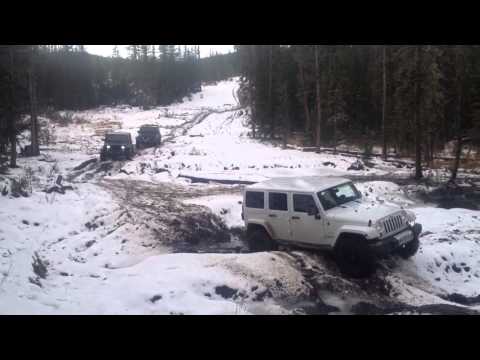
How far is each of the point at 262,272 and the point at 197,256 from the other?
1.79 meters

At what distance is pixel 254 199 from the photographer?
38.9ft

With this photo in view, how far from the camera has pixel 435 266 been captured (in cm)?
1066

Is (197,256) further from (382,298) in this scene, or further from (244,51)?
(244,51)

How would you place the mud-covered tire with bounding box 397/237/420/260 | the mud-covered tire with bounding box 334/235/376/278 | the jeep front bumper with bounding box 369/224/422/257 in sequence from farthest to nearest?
the mud-covered tire with bounding box 397/237/420/260
the mud-covered tire with bounding box 334/235/376/278
the jeep front bumper with bounding box 369/224/422/257

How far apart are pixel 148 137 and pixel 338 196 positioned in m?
29.0

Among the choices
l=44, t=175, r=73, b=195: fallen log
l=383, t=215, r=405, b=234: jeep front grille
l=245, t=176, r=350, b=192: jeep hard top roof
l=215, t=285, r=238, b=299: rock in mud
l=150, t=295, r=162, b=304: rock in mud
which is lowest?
l=215, t=285, r=238, b=299: rock in mud

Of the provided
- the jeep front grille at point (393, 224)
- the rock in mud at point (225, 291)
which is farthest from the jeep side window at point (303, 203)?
the rock in mud at point (225, 291)

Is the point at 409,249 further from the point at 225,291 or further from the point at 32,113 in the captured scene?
the point at 32,113

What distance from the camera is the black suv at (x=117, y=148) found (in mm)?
29970

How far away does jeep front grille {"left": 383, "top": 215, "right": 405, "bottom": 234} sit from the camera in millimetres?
9812

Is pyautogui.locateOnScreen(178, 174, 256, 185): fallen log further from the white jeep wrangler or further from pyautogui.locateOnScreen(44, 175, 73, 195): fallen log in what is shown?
Result: the white jeep wrangler

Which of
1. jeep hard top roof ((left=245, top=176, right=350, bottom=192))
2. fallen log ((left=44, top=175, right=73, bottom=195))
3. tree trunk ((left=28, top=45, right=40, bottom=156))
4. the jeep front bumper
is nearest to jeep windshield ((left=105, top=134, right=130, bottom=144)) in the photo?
tree trunk ((left=28, top=45, right=40, bottom=156))

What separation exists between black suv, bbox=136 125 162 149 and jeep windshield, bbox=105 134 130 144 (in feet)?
19.3

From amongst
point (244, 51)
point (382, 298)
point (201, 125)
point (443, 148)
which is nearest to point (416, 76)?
point (443, 148)
